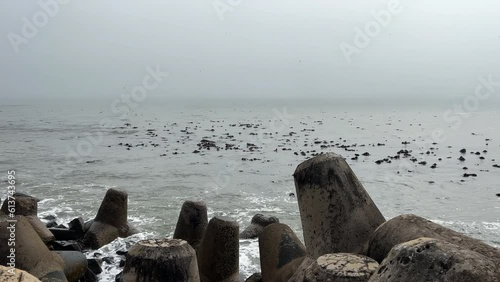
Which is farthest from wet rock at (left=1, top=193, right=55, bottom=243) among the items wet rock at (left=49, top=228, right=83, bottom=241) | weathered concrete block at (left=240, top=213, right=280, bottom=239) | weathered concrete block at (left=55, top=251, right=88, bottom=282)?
weathered concrete block at (left=240, top=213, right=280, bottom=239)

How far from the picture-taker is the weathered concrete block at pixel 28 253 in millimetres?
5574

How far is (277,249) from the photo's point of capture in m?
6.28

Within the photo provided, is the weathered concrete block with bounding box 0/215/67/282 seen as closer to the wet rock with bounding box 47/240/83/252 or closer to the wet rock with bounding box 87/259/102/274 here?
the wet rock with bounding box 87/259/102/274

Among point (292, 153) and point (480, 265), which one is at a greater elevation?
point (480, 265)

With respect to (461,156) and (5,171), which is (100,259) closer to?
(5,171)

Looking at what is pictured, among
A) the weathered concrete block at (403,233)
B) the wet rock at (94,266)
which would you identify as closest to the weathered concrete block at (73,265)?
the wet rock at (94,266)

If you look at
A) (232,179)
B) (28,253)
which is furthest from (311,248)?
(232,179)

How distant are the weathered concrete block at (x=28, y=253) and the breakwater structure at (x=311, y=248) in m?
0.01

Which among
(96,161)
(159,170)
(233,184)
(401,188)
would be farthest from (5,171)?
(401,188)

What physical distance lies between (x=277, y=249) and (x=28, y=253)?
121 inches

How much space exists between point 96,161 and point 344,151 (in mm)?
14997

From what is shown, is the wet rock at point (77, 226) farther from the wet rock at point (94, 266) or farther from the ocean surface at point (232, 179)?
the wet rock at point (94, 266)

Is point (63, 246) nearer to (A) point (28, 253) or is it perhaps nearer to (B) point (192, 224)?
(B) point (192, 224)

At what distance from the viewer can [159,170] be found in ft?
67.5
